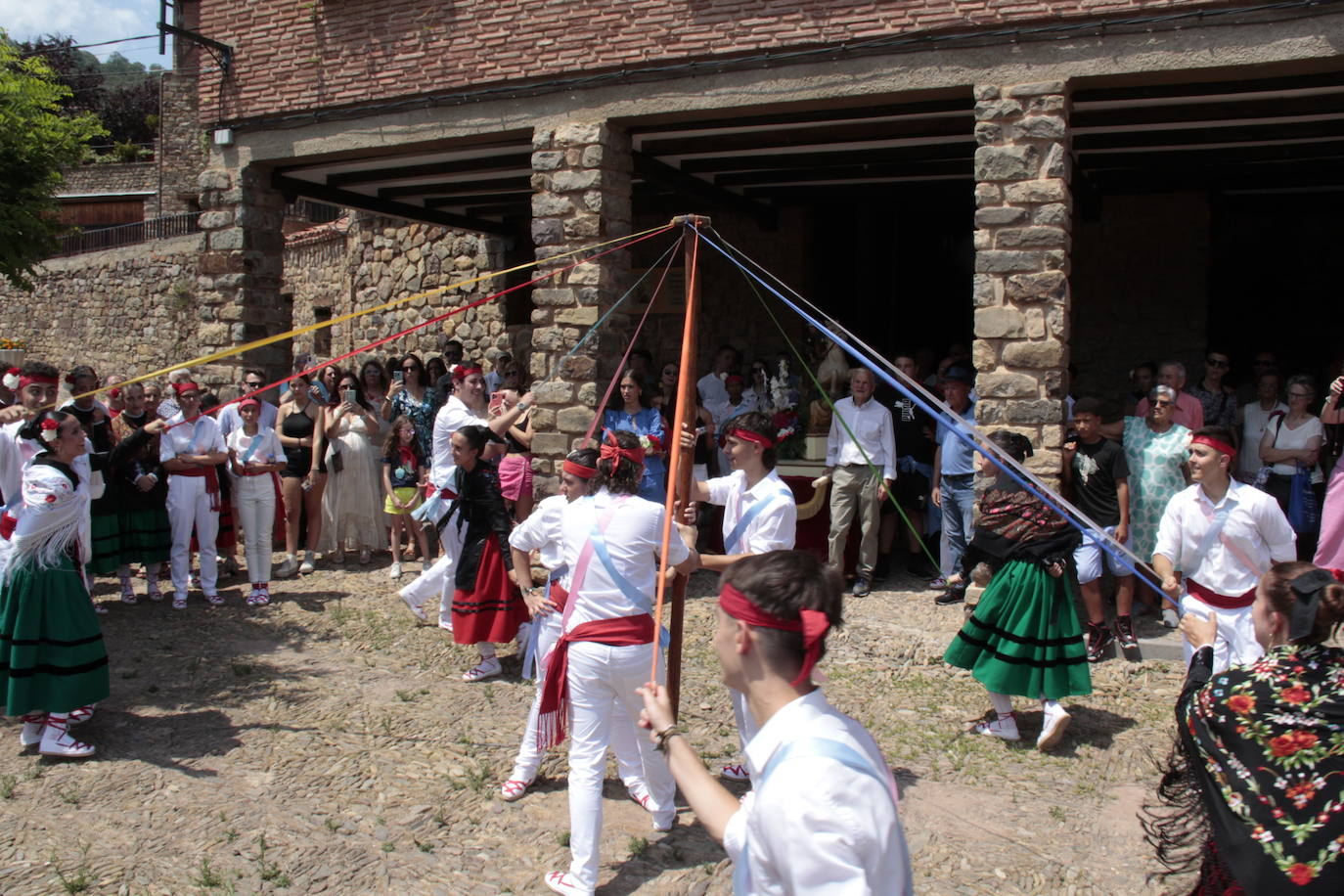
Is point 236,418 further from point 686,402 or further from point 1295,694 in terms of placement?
point 1295,694

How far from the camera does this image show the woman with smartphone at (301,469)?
933cm

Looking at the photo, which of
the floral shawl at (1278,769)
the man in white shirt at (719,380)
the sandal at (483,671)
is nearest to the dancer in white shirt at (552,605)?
the sandal at (483,671)

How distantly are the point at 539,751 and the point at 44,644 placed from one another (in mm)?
2619

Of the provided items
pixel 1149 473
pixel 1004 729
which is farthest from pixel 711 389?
pixel 1004 729

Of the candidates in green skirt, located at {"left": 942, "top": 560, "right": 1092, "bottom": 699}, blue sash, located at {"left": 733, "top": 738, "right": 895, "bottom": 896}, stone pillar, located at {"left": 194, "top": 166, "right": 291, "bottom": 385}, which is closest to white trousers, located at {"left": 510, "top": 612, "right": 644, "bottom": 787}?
green skirt, located at {"left": 942, "top": 560, "right": 1092, "bottom": 699}

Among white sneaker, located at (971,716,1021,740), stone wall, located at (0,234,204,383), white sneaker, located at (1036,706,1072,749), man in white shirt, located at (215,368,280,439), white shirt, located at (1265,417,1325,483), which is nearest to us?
white sneaker, located at (1036,706,1072,749)

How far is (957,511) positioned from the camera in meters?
8.28

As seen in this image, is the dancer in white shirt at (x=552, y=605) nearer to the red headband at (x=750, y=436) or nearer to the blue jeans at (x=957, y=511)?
the red headband at (x=750, y=436)

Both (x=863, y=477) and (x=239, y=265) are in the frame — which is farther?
(x=239, y=265)

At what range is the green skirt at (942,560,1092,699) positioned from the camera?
543 cm

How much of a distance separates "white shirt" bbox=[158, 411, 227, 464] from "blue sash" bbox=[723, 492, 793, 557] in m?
5.01

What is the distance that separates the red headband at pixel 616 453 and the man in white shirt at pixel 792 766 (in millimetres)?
1943

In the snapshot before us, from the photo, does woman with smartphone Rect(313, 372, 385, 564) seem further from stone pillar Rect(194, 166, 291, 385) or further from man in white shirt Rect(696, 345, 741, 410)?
man in white shirt Rect(696, 345, 741, 410)

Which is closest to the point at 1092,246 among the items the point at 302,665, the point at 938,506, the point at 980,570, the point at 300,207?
the point at 938,506
